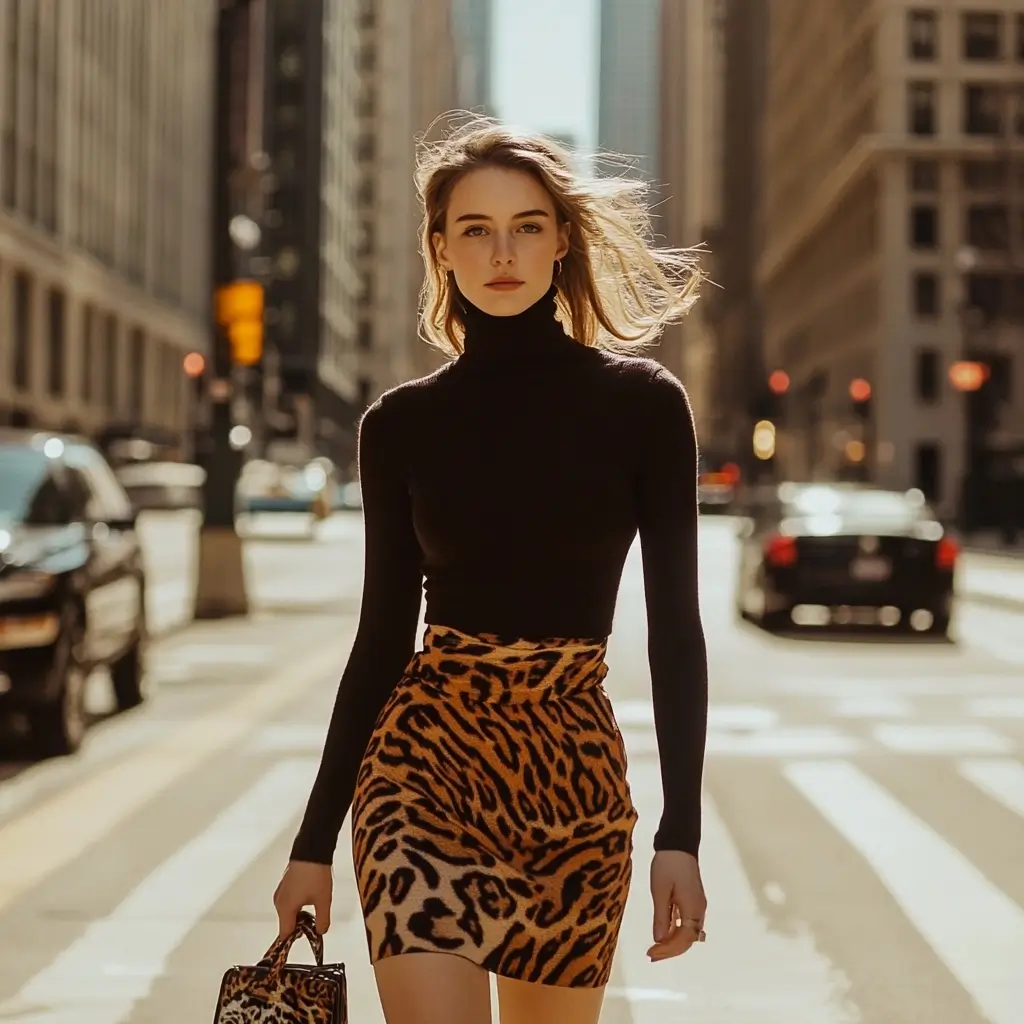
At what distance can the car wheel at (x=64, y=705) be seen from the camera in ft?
36.7

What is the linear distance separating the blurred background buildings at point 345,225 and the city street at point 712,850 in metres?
10.4

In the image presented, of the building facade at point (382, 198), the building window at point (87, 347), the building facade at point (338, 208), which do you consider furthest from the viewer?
the building facade at point (382, 198)

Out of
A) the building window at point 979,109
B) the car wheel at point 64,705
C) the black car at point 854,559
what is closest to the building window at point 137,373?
the building window at point 979,109

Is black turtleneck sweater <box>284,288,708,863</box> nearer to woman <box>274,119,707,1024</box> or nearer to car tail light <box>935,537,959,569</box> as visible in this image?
woman <box>274,119,707,1024</box>

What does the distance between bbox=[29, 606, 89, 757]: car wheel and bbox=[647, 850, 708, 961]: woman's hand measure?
841 centimetres

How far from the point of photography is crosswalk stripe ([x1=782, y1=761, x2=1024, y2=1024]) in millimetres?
6336

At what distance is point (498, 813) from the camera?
311 cm

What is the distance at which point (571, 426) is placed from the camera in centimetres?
320

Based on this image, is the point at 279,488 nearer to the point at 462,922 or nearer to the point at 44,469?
the point at 44,469

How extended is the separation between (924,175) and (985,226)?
12.4ft

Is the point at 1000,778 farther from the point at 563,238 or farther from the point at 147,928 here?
the point at 563,238

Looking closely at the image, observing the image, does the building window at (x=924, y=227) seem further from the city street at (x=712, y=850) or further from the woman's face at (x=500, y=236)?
the woman's face at (x=500, y=236)

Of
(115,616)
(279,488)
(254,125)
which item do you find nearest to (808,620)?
(115,616)

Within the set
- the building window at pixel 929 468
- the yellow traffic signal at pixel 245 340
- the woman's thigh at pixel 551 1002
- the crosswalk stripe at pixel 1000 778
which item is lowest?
the crosswalk stripe at pixel 1000 778
